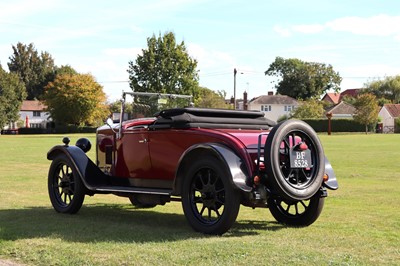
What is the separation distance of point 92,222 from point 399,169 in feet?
41.3

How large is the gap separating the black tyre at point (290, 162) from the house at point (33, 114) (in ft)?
378

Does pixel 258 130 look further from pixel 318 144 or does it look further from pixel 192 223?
pixel 192 223

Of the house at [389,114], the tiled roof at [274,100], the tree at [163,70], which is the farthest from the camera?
the tiled roof at [274,100]

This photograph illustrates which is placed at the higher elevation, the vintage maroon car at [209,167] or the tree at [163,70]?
the tree at [163,70]

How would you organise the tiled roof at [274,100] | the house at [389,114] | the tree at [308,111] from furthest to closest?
the tiled roof at [274,100], the house at [389,114], the tree at [308,111]

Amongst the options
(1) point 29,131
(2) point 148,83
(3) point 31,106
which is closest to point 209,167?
(2) point 148,83

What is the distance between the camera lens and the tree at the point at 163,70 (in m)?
60.5

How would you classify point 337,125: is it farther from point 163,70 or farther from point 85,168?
point 85,168

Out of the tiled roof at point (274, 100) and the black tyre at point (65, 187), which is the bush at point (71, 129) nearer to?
the tiled roof at point (274, 100)

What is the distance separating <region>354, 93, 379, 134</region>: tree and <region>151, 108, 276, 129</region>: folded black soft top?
76.4m

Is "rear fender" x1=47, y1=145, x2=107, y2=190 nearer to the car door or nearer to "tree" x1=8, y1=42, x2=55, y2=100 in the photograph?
the car door

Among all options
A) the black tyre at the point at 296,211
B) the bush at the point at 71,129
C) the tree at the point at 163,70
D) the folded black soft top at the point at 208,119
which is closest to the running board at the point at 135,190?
the folded black soft top at the point at 208,119

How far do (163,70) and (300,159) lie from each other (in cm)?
5488

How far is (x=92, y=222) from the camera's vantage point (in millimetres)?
8125
